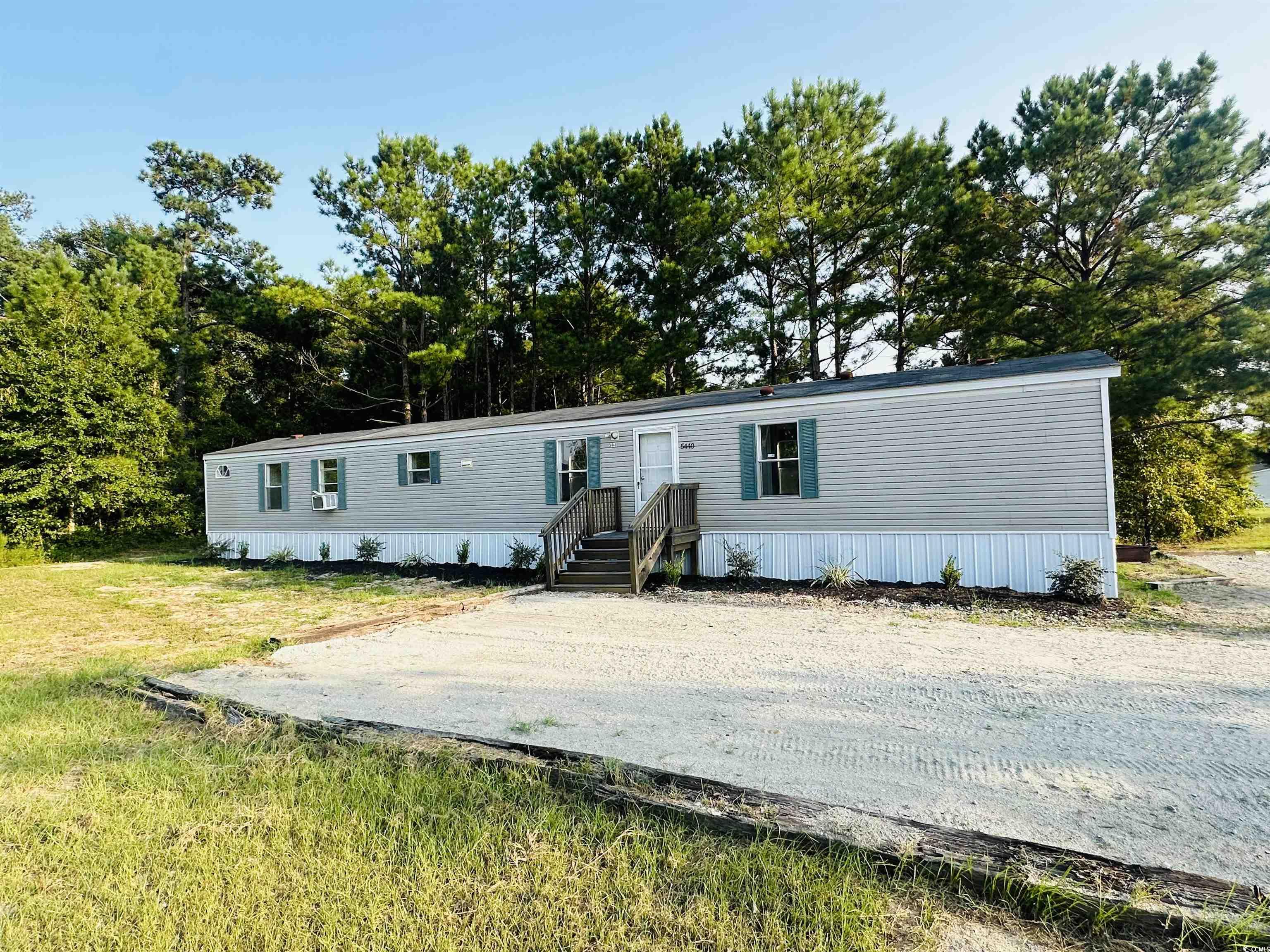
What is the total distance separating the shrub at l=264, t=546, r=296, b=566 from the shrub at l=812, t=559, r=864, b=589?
1211 centimetres

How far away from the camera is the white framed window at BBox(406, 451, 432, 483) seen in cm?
1374

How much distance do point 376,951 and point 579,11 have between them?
1359 centimetres

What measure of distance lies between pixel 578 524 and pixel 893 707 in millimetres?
6999

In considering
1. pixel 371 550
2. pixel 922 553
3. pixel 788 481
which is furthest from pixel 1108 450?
pixel 371 550

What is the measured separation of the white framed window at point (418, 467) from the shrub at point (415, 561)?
1.58 m

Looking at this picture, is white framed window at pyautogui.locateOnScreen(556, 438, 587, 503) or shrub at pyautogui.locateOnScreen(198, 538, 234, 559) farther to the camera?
shrub at pyautogui.locateOnScreen(198, 538, 234, 559)

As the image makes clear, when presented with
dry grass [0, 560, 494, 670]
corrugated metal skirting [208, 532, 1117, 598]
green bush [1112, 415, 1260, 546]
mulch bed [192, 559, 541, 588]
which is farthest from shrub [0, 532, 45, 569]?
green bush [1112, 415, 1260, 546]

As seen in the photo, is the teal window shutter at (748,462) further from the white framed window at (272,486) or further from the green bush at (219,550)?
the green bush at (219,550)

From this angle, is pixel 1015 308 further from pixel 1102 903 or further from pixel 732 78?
pixel 1102 903

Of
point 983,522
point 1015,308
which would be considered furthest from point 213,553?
point 1015,308

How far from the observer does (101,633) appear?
720 cm

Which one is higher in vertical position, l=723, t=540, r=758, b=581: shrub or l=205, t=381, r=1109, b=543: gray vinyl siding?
l=205, t=381, r=1109, b=543: gray vinyl siding

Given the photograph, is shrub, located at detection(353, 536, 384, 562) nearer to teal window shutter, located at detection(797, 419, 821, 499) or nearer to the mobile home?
the mobile home

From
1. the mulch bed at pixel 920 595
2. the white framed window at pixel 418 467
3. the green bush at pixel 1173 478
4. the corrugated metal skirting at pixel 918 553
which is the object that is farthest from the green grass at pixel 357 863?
the green bush at pixel 1173 478
